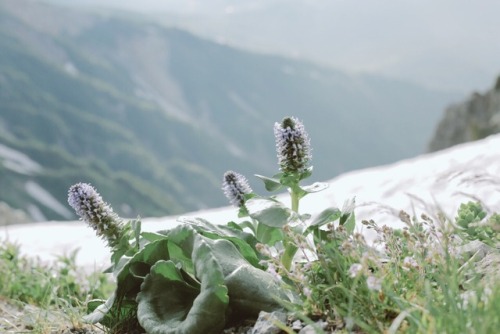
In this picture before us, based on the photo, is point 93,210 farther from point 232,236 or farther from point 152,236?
point 232,236

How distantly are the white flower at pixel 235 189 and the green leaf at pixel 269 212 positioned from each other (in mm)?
174

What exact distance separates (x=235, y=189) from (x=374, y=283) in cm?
145

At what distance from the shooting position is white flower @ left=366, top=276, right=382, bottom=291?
2.84 m

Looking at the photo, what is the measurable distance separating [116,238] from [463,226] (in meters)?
2.28

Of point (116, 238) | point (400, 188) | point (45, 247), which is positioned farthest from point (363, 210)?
point (45, 247)

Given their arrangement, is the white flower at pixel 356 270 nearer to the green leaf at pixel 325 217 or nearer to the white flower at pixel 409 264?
the white flower at pixel 409 264

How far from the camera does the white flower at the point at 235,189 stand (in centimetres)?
416

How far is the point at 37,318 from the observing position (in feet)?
14.6

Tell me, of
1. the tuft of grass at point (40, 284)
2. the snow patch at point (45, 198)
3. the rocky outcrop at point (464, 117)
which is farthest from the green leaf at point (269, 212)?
the snow patch at point (45, 198)

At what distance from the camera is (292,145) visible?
151 inches

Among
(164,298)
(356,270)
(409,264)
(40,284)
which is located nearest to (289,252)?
(164,298)

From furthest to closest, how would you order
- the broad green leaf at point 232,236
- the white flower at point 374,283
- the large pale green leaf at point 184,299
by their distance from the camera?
the broad green leaf at point 232,236, the large pale green leaf at point 184,299, the white flower at point 374,283

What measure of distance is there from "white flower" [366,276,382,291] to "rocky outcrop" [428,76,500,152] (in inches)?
1018

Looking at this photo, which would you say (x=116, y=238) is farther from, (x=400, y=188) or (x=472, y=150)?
(x=472, y=150)
